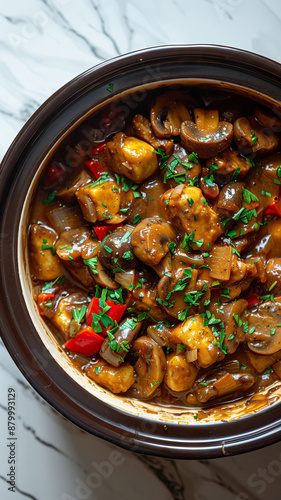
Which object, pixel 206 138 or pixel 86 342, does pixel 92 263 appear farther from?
pixel 206 138

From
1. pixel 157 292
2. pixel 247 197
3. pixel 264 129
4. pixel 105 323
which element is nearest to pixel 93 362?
pixel 105 323

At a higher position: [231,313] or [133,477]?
[231,313]

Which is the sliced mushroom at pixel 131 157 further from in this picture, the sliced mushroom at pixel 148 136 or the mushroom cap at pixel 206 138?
the mushroom cap at pixel 206 138

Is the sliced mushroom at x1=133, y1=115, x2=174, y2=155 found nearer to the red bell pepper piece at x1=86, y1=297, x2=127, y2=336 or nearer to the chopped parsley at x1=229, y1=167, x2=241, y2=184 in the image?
the chopped parsley at x1=229, y1=167, x2=241, y2=184

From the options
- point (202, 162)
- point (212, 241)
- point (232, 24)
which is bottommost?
point (212, 241)

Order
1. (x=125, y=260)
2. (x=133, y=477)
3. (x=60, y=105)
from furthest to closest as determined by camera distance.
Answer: (x=133, y=477)
(x=125, y=260)
(x=60, y=105)

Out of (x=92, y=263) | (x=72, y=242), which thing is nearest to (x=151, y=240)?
(x=92, y=263)

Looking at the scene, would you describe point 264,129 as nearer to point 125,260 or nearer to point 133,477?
point 125,260
